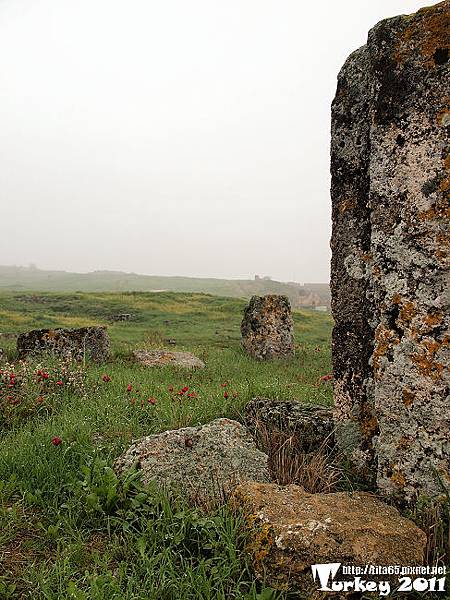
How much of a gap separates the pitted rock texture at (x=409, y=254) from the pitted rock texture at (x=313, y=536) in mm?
563

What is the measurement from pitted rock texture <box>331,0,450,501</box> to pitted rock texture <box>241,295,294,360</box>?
38.3 feet

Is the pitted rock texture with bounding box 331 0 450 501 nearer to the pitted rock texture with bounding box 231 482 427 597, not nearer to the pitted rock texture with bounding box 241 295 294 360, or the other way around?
the pitted rock texture with bounding box 231 482 427 597

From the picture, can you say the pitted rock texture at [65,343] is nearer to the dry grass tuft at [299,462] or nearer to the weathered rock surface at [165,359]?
the weathered rock surface at [165,359]

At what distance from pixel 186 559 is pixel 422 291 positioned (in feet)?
8.84

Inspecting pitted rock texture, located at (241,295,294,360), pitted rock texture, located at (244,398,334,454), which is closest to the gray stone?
pitted rock texture, located at (241,295,294,360)

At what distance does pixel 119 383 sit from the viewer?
8664 millimetres

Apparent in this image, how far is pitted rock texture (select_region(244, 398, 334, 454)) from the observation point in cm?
509

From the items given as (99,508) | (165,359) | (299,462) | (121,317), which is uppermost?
(299,462)

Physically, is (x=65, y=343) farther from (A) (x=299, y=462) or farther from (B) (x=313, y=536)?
(B) (x=313, y=536)

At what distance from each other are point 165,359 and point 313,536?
9.73 m

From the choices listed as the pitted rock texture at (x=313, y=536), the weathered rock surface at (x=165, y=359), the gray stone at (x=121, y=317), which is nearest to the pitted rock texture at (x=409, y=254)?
the pitted rock texture at (x=313, y=536)

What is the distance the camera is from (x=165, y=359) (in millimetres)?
12844

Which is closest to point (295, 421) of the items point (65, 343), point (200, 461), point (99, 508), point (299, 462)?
point (299, 462)

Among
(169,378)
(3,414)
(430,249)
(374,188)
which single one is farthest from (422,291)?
(169,378)
